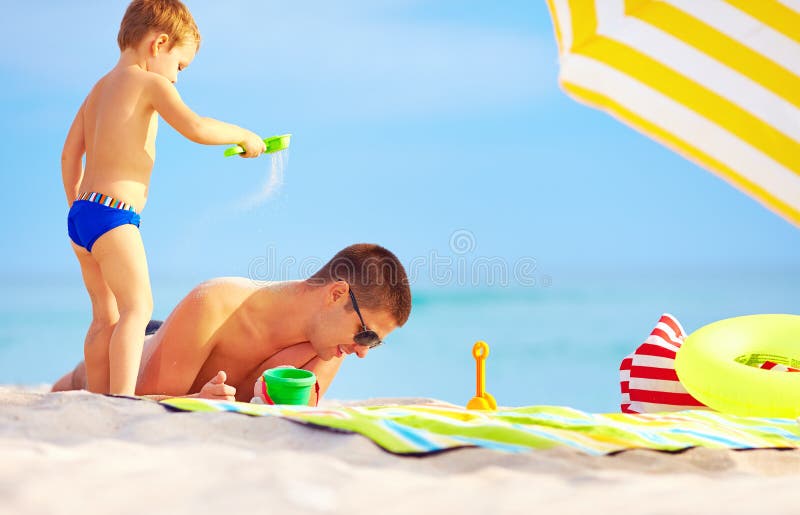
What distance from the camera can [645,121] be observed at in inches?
97.1

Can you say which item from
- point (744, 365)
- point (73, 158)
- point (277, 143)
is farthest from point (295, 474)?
point (744, 365)

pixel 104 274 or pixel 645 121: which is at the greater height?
pixel 645 121

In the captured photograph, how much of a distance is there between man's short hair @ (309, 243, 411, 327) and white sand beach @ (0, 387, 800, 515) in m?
1.57

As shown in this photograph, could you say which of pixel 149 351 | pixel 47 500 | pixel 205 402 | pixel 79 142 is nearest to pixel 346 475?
pixel 47 500

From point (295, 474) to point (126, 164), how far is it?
212 cm

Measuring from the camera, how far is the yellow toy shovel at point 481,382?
3.54 meters

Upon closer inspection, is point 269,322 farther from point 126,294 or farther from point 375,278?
point 126,294

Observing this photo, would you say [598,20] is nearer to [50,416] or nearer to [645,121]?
[645,121]

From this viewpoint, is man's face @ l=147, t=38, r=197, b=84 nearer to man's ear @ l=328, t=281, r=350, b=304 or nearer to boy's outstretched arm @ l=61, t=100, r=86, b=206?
boy's outstretched arm @ l=61, t=100, r=86, b=206

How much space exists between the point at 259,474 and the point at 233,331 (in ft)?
6.57

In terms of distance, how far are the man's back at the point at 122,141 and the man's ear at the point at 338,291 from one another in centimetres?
90

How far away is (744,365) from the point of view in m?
3.66

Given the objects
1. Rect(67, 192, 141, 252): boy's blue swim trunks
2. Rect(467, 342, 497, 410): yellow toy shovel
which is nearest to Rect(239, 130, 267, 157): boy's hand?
Rect(67, 192, 141, 252): boy's blue swim trunks

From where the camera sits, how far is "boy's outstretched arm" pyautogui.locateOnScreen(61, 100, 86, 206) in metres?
3.64
